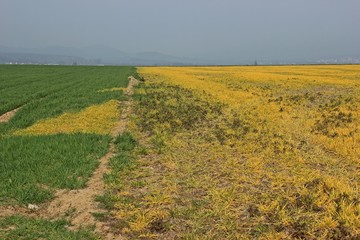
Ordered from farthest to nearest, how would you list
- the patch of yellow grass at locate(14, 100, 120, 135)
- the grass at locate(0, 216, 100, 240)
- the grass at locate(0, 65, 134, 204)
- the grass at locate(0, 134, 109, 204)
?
the patch of yellow grass at locate(14, 100, 120, 135) < the grass at locate(0, 65, 134, 204) < the grass at locate(0, 134, 109, 204) < the grass at locate(0, 216, 100, 240)

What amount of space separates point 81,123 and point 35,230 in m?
10.6

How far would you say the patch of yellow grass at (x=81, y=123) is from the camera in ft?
49.7

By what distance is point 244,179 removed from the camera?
8.97m

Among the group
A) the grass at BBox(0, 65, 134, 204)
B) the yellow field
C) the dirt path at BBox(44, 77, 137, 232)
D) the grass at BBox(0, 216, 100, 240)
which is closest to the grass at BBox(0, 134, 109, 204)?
the grass at BBox(0, 65, 134, 204)

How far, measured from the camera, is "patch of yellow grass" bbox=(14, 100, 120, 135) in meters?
15.1

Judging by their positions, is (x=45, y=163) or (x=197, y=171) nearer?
(x=197, y=171)

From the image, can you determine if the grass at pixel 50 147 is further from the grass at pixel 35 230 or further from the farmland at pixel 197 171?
the grass at pixel 35 230

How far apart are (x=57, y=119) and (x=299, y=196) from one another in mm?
13366

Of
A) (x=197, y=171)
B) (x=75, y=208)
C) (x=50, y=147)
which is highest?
(x=50, y=147)

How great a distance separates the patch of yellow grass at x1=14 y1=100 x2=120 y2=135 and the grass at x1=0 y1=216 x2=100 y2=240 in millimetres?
8155

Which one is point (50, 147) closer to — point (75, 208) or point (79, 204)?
point (79, 204)

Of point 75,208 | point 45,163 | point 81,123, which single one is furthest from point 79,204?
point 81,123

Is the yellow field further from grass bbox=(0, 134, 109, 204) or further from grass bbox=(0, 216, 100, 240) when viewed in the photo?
grass bbox=(0, 134, 109, 204)

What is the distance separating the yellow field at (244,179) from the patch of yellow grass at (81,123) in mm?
1554
